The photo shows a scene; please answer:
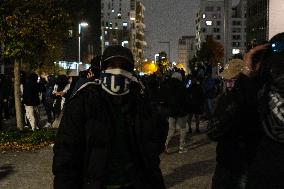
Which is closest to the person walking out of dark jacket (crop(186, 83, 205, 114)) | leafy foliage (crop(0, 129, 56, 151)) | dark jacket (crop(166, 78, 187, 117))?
dark jacket (crop(166, 78, 187, 117))

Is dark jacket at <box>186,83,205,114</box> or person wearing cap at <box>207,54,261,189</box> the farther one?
dark jacket at <box>186,83,205,114</box>

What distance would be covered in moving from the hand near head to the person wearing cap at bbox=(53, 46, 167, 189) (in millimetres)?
894

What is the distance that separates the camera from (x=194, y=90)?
16.0m

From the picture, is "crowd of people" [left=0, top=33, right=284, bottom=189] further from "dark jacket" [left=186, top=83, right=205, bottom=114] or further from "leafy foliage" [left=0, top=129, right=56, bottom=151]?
"dark jacket" [left=186, top=83, right=205, bottom=114]

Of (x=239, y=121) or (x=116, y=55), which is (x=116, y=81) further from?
(x=239, y=121)

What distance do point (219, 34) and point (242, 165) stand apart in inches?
7799

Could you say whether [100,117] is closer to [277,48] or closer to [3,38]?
[277,48]

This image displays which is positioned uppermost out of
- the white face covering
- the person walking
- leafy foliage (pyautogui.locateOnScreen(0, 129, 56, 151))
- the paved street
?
the white face covering

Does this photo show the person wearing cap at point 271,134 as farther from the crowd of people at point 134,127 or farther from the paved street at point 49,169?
the paved street at point 49,169

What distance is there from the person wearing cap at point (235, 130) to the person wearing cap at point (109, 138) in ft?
2.12

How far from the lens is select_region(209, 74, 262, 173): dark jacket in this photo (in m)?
4.16

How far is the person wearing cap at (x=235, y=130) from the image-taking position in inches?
164

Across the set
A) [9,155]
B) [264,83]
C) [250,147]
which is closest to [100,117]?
[264,83]

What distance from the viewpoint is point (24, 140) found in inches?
506
